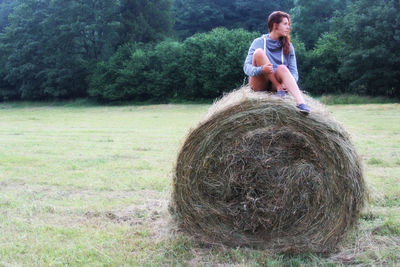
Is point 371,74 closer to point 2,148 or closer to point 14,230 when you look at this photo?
point 2,148

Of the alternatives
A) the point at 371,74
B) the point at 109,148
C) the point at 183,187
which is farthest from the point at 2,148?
the point at 371,74

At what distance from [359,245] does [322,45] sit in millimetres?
36504

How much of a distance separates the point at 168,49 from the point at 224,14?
1703cm

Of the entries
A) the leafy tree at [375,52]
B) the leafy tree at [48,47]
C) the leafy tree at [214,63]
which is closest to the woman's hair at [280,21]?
the leafy tree at [375,52]

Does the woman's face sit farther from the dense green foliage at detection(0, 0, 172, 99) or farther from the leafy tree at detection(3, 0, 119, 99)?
the leafy tree at detection(3, 0, 119, 99)

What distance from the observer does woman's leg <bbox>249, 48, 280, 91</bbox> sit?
473cm

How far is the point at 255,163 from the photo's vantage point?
4.41m

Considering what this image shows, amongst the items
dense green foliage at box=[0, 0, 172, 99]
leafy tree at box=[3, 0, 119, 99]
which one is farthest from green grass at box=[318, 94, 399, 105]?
leafy tree at box=[3, 0, 119, 99]

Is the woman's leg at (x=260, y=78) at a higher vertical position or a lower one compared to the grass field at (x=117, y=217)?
higher

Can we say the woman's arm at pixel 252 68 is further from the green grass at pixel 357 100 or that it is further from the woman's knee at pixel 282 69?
the green grass at pixel 357 100

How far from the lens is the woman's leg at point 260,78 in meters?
4.73

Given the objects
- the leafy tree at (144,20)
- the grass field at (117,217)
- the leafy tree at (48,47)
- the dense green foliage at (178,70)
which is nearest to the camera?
the grass field at (117,217)

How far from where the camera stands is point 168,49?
43.7 m

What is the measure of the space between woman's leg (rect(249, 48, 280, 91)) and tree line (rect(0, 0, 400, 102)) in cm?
3061
